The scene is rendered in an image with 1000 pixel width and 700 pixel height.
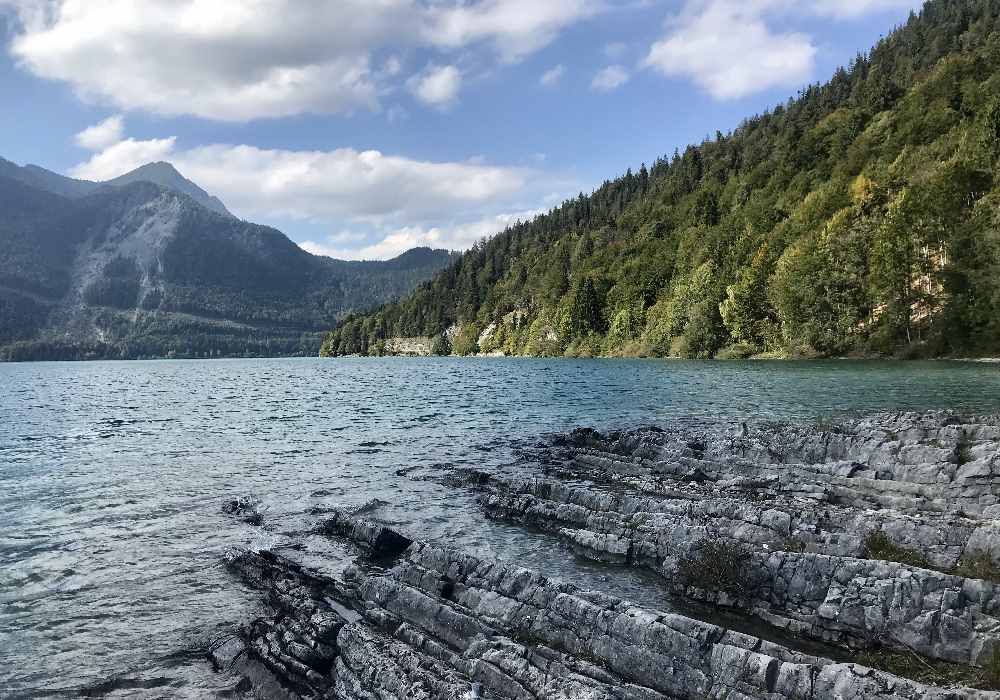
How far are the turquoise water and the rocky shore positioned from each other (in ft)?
3.99

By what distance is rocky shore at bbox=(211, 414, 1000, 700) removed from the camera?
9.31 meters

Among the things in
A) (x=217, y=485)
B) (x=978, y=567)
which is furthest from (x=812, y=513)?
(x=217, y=485)

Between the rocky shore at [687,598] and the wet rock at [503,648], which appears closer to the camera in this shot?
the wet rock at [503,648]

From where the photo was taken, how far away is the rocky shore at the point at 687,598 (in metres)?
9.31

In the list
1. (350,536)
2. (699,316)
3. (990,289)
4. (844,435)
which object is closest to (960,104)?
(699,316)

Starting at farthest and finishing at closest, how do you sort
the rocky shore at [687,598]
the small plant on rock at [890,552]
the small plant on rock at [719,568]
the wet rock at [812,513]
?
the small plant on rock at [890,552] → the small plant on rock at [719,568] → the wet rock at [812,513] → the rocky shore at [687,598]

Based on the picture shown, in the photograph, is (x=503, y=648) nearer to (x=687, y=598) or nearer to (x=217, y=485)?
(x=687, y=598)

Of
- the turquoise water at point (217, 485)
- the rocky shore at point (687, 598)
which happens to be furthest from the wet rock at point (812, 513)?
the turquoise water at point (217, 485)

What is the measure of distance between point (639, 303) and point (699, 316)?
37191 millimetres

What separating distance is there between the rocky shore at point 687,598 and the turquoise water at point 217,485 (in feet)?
Answer: 3.99

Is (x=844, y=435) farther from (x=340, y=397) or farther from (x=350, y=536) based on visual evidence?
(x=340, y=397)

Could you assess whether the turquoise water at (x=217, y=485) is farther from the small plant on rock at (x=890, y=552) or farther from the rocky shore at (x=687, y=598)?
the small plant on rock at (x=890, y=552)

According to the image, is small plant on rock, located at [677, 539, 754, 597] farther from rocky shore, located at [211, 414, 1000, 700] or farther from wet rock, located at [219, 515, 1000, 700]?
wet rock, located at [219, 515, 1000, 700]

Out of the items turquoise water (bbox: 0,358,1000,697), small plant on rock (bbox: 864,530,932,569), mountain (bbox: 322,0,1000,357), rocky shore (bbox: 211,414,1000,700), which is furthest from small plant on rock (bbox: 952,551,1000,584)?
mountain (bbox: 322,0,1000,357)
